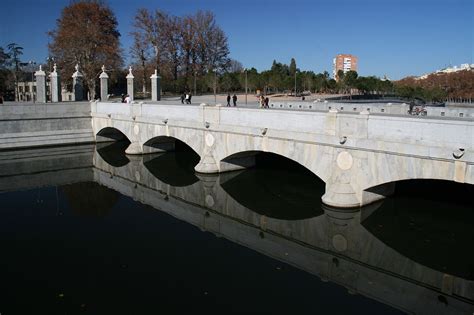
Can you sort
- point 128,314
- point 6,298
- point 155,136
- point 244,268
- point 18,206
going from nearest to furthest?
point 128,314 → point 6,298 → point 244,268 → point 18,206 → point 155,136

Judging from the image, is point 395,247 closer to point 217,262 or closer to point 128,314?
point 217,262

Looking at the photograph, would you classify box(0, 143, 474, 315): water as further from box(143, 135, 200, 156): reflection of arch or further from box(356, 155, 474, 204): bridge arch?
box(143, 135, 200, 156): reflection of arch

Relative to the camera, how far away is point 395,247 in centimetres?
1408

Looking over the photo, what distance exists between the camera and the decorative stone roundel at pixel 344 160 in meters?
16.4

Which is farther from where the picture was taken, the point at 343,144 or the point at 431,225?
the point at 343,144

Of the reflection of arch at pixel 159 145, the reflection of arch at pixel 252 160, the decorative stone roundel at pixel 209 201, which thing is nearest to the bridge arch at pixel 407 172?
the reflection of arch at pixel 252 160

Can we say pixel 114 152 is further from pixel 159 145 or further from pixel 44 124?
pixel 44 124

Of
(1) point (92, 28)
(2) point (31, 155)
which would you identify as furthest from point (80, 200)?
(1) point (92, 28)

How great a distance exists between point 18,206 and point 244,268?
37.3ft

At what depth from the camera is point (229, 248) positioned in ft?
46.8

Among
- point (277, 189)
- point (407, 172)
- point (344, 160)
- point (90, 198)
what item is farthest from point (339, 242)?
point (90, 198)

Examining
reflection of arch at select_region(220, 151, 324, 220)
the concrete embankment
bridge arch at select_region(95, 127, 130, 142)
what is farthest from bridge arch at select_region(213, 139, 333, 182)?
the concrete embankment

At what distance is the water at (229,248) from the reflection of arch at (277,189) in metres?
0.09

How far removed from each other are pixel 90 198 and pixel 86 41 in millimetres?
36063
